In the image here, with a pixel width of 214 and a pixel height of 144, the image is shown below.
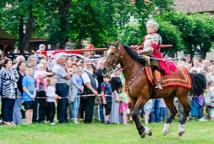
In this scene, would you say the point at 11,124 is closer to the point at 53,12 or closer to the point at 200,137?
the point at 200,137

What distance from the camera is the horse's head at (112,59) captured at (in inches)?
577

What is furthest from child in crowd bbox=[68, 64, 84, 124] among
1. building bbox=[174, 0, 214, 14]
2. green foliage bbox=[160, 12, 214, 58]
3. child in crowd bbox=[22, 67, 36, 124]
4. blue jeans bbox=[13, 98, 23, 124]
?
building bbox=[174, 0, 214, 14]

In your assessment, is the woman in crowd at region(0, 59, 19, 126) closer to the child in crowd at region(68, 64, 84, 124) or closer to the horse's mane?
the child in crowd at region(68, 64, 84, 124)

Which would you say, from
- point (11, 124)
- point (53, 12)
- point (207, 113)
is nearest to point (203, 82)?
point (207, 113)

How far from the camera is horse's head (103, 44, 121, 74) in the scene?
48.1 ft

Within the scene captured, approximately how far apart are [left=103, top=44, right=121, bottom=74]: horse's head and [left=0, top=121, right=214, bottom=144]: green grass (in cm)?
176

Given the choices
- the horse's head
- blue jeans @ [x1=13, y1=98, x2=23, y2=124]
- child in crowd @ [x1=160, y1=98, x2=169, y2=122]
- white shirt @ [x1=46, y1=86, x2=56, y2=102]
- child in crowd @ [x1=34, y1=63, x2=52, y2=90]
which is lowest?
child in crowd @ [x1=160, y1=98, x2=169, y2=122]

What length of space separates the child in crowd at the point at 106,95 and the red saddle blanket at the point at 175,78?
11.3 ft

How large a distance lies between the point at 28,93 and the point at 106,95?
10.6 ft

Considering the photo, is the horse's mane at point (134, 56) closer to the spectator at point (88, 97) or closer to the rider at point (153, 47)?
the rider at point (153, 47)

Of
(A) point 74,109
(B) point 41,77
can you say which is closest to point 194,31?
(A) point 74,109

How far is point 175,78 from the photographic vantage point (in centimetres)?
1558

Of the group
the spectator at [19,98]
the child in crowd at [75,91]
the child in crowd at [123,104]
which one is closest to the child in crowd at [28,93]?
the spectator at [19,98]

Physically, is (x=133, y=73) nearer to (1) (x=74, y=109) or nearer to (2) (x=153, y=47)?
(2) (x=153, y=47)
